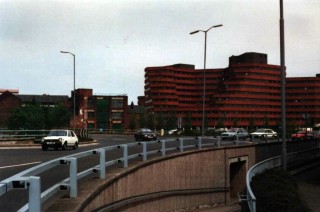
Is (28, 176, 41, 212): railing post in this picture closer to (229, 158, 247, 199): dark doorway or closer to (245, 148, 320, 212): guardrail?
(245, 148, 320, 212): guardrail

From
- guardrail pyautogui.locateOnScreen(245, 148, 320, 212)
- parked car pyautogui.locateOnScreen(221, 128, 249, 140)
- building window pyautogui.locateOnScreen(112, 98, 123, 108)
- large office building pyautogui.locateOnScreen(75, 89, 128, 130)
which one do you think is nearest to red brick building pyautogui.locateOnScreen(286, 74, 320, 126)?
large office building pyautogui.locateOnScreen(75, 89, 128, 130)

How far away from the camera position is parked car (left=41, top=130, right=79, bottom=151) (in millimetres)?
30422

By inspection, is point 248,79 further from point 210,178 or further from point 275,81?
point 210,178

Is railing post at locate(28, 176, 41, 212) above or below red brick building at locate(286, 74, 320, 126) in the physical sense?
below

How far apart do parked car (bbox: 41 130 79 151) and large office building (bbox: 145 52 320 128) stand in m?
128

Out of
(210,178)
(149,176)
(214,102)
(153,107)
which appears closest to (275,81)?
(214,102)

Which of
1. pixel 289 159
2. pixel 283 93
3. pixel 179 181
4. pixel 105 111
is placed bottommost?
pixel 179 181

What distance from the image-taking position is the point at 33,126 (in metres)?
55.6

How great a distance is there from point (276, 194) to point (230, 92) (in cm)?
14537

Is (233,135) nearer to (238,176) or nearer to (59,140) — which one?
(238,176)

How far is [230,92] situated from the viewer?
163375 millimetres

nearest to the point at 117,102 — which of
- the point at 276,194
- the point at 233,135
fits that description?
the point at 233,135

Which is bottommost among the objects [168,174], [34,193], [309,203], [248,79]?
[309,203]

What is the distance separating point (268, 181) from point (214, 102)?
14476 cm
